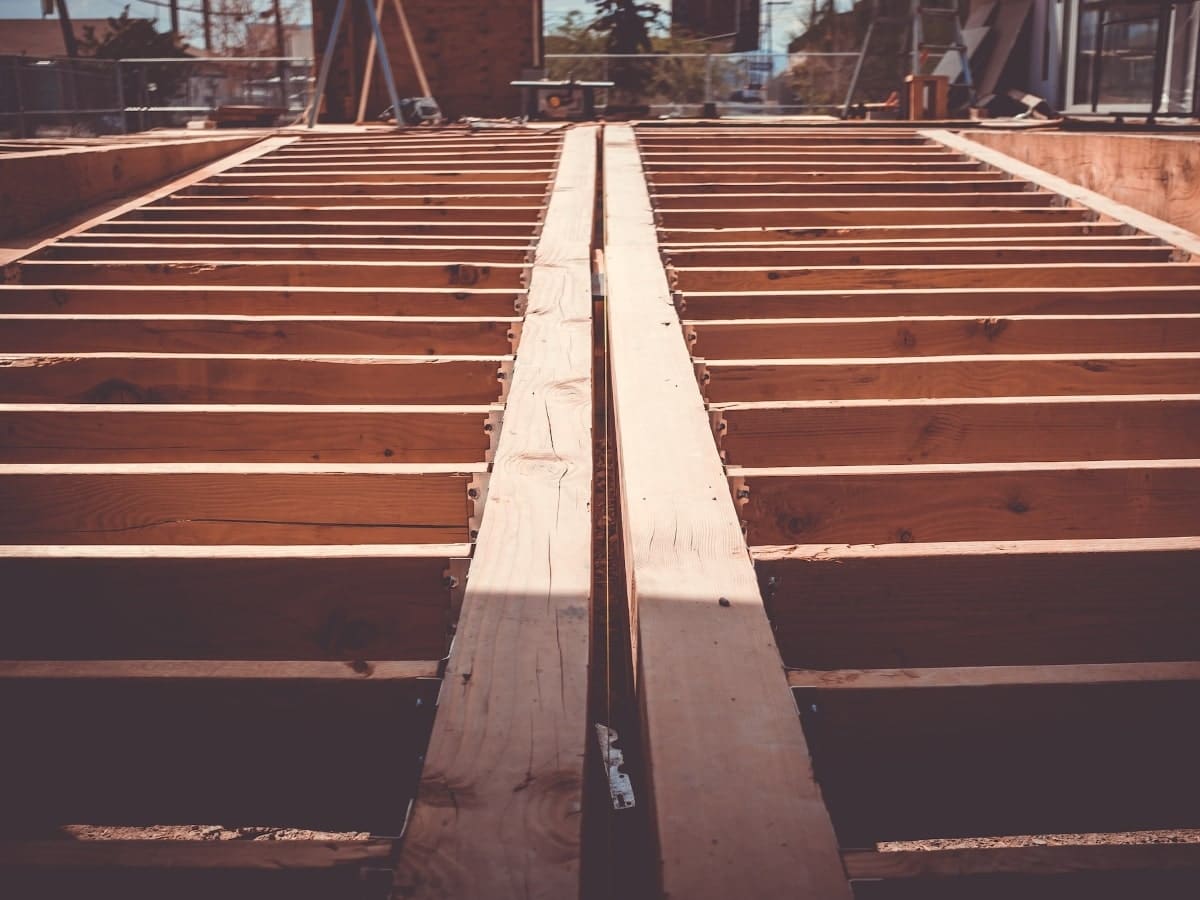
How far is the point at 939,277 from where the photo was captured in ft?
11.0

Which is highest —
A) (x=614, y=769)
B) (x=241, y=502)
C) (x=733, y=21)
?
(x=733, y=21)

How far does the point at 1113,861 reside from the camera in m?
1.10

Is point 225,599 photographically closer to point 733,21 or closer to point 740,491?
point 740,491

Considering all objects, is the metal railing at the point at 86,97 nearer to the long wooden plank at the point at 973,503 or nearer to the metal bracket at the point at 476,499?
the metal bracket at the point at 476,499

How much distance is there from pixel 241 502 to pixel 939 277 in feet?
7.41

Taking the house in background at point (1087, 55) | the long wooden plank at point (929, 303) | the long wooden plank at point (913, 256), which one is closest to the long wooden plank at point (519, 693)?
the long wooden plank at point (929, 303)

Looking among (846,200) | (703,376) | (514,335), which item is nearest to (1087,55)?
(846,200)

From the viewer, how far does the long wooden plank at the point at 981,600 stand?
1.60 meters

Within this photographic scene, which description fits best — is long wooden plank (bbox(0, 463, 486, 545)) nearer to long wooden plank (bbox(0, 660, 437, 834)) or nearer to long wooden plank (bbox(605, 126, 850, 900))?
long wooden plank (bbox(605, 126, 850, 900))

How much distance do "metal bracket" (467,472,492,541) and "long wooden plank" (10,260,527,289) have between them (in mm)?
1516

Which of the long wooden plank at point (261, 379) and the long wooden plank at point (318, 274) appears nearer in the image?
the long wooden plank at point (261, 379)

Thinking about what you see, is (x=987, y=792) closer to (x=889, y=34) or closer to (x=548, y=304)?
(x=548, y=304)

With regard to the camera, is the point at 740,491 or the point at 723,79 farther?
the point at 723,79

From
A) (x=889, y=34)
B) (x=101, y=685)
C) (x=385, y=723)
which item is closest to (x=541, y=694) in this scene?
(x=385, y=723)
